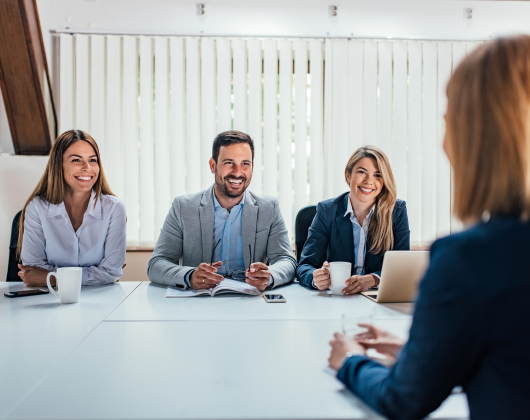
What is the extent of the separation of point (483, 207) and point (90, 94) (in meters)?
3.29

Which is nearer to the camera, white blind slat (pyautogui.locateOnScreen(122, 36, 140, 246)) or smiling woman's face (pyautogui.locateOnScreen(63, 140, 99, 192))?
smiling woman's face (pyautogui.locateOnScreen(63, 140, 99, 192))

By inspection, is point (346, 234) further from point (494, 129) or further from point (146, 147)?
point (146, 147)

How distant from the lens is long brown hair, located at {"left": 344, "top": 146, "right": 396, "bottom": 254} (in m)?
2.03

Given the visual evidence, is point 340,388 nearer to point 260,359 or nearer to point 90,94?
point 260,359

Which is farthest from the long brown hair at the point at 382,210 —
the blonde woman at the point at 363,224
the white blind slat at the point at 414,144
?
the white blind slat at the point at 414,144

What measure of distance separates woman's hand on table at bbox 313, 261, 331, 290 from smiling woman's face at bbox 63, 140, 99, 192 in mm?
1284

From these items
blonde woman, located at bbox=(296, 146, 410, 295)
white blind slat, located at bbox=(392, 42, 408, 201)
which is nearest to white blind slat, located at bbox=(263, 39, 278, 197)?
white blind slat, located at bbox=(392, 42, 408, 201)

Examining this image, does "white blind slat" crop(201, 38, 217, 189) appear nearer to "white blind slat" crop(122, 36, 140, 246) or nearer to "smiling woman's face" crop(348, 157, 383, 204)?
"white blind slat" crop(122, 36, 140, 246)

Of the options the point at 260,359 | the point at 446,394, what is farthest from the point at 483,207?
the point at 260,359

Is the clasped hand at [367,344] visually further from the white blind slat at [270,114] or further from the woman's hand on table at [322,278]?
the white blind slat at [270,114]

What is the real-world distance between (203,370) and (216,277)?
790 mm

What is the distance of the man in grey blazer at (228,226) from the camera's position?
2.09 m

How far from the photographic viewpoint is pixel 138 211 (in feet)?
10.7

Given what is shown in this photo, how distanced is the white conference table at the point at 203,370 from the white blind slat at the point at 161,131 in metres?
1.94
